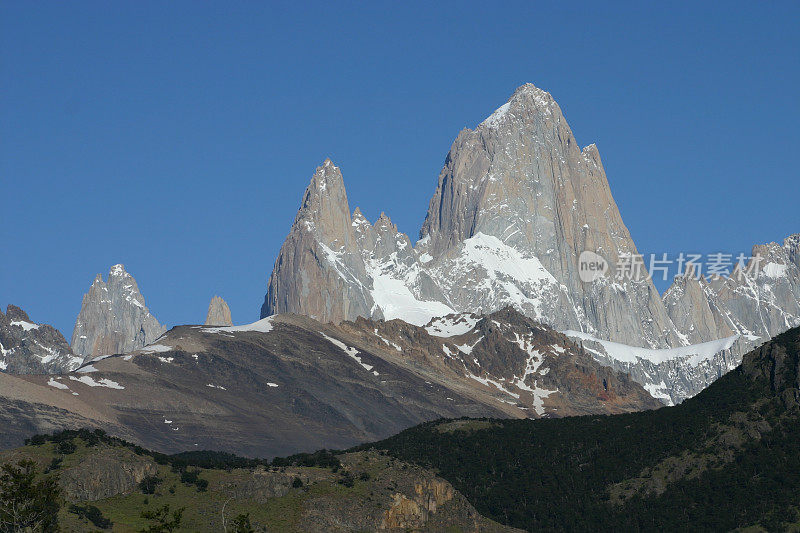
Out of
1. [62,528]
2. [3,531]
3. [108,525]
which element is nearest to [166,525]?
[3,531]

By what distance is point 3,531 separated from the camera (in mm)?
157500

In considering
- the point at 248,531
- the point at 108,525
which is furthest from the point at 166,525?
the point at 108,525

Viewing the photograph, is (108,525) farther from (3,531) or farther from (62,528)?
(3,531)

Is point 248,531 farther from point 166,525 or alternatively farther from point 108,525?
point 108,525

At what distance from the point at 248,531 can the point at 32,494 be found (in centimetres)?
2596

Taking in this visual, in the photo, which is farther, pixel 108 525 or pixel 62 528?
pixel 108 525

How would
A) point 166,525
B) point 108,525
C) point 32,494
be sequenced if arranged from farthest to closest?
point 108,525 < point 32,494 < point 166,525

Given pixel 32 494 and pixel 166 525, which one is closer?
pixel 166 525

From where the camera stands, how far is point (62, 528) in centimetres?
18150

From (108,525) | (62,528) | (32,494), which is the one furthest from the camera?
(108,525)

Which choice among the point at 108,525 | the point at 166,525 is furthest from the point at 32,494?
the point at 108,525

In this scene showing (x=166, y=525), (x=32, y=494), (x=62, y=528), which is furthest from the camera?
(x=62, y=528)

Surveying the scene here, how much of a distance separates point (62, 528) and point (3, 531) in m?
24.4

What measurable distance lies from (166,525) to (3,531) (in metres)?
24.1
